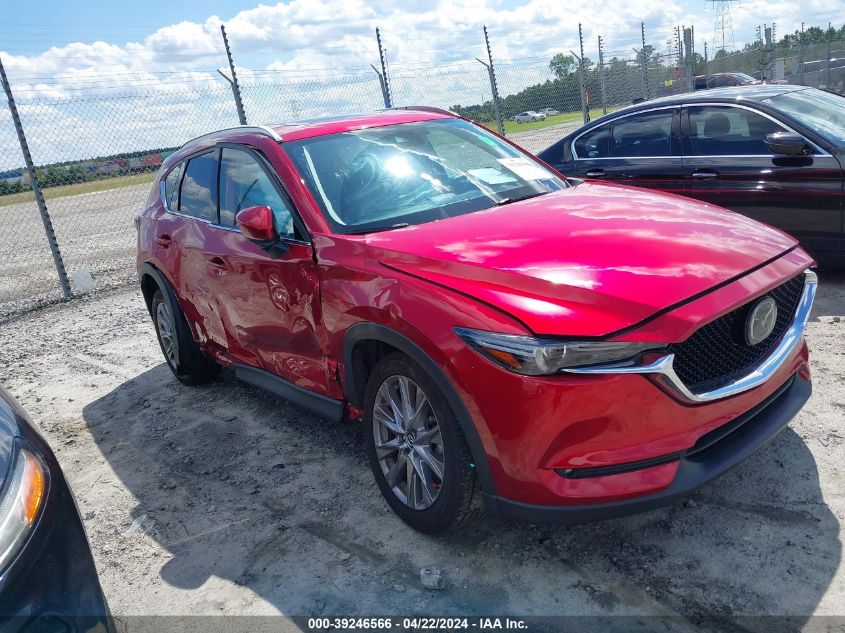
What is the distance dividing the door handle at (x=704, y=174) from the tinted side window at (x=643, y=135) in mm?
314

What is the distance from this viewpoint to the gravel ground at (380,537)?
2.76 m

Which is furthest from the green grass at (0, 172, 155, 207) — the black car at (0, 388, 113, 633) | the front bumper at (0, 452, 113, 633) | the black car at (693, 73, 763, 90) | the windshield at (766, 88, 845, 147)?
the black car at (693, 73, 763, 90)

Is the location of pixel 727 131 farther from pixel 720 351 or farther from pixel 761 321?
pixel 720 351

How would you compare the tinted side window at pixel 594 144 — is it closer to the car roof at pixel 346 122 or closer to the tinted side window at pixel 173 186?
the car roof at pixel 346 122

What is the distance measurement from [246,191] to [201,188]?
28.5 inches

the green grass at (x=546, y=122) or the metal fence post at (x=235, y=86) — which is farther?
the green grass at (x=546, y=122)

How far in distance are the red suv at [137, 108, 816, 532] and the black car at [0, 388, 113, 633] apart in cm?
129

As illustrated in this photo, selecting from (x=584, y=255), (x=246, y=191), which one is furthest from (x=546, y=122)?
(x=584, y=255)

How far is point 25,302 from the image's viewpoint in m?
9.52

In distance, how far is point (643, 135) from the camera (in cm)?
667

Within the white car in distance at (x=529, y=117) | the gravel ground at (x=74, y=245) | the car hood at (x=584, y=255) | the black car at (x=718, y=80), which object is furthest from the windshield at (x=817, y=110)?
the black car at (x=718, y=80)

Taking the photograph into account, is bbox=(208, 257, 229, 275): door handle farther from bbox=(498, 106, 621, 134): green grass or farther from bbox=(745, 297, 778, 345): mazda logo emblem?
bbox=(498, 106, 621, 134): green grass

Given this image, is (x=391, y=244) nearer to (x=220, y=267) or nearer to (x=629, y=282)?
(x=629, y=282)

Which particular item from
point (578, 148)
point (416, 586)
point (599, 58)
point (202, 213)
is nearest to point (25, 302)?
point (202, 213)
